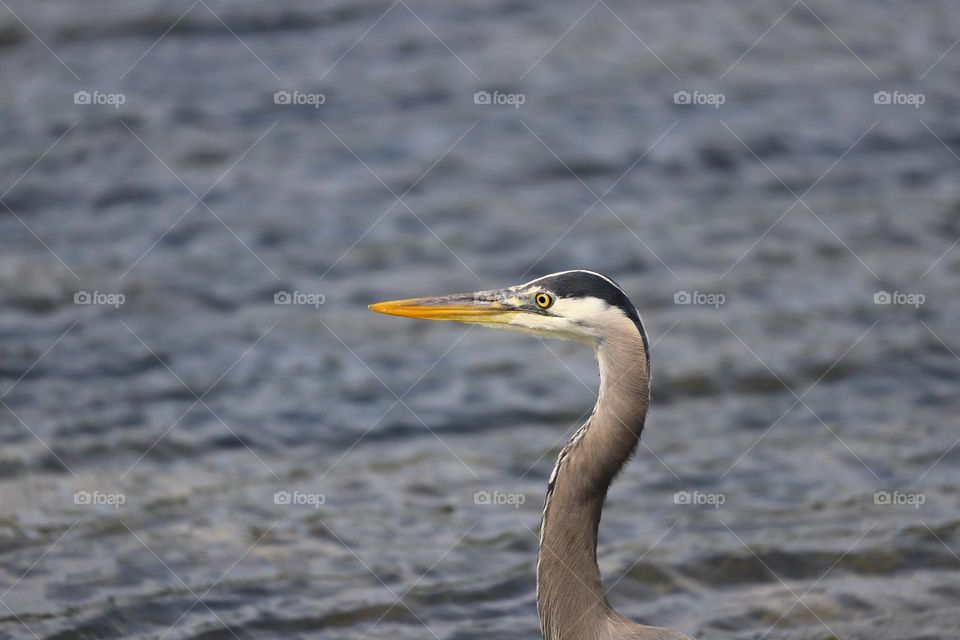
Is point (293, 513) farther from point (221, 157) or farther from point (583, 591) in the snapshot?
point (221, 157)

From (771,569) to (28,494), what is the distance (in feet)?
15.4

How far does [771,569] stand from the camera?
7.87 m
